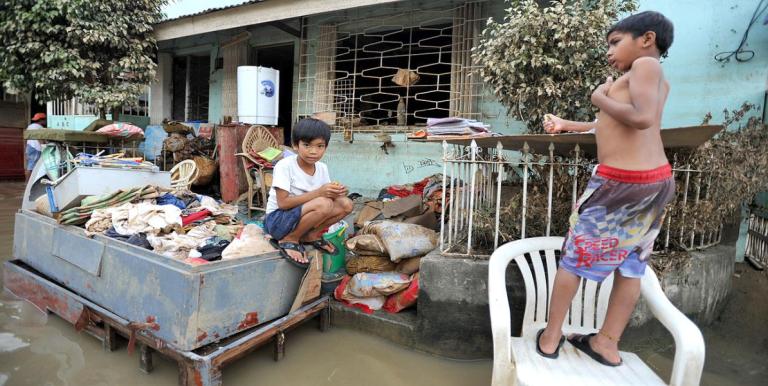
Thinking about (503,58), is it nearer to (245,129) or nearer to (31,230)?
(245,129)

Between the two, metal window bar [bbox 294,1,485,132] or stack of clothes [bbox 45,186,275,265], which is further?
metal window bar [bbox 294,1,485,132]

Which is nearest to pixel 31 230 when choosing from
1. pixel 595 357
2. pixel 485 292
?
pixel 485 292

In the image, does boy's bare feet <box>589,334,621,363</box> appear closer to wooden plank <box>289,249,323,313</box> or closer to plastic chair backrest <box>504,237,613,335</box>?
plastic chair backrest <box>504,237,613,335</box>

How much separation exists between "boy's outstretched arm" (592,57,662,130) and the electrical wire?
3786mm

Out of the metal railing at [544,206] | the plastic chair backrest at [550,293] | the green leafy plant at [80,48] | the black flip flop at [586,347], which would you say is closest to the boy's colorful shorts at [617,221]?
the black flip flop at [586,347]

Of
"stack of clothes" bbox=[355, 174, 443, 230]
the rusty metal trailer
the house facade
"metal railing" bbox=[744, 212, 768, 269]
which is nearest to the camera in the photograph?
the rusty metal trailer

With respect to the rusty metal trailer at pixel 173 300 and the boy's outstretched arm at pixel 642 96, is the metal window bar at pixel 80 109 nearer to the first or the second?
the rusty metal trailer at pixel 173 300

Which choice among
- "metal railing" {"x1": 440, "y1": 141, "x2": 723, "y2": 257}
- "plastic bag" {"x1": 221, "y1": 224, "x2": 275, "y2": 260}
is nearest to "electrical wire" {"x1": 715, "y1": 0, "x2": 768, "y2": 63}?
"metal railing" {"x1": 440, "y1": 141, "x2": 723, "y2": 257}

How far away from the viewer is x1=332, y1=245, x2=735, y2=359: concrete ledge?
263 cm

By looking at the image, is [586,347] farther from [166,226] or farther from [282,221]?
[166,226]

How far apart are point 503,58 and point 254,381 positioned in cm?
386

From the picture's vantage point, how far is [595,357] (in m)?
1.92

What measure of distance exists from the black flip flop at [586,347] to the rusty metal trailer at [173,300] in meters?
1.67

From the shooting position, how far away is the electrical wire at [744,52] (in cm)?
412
